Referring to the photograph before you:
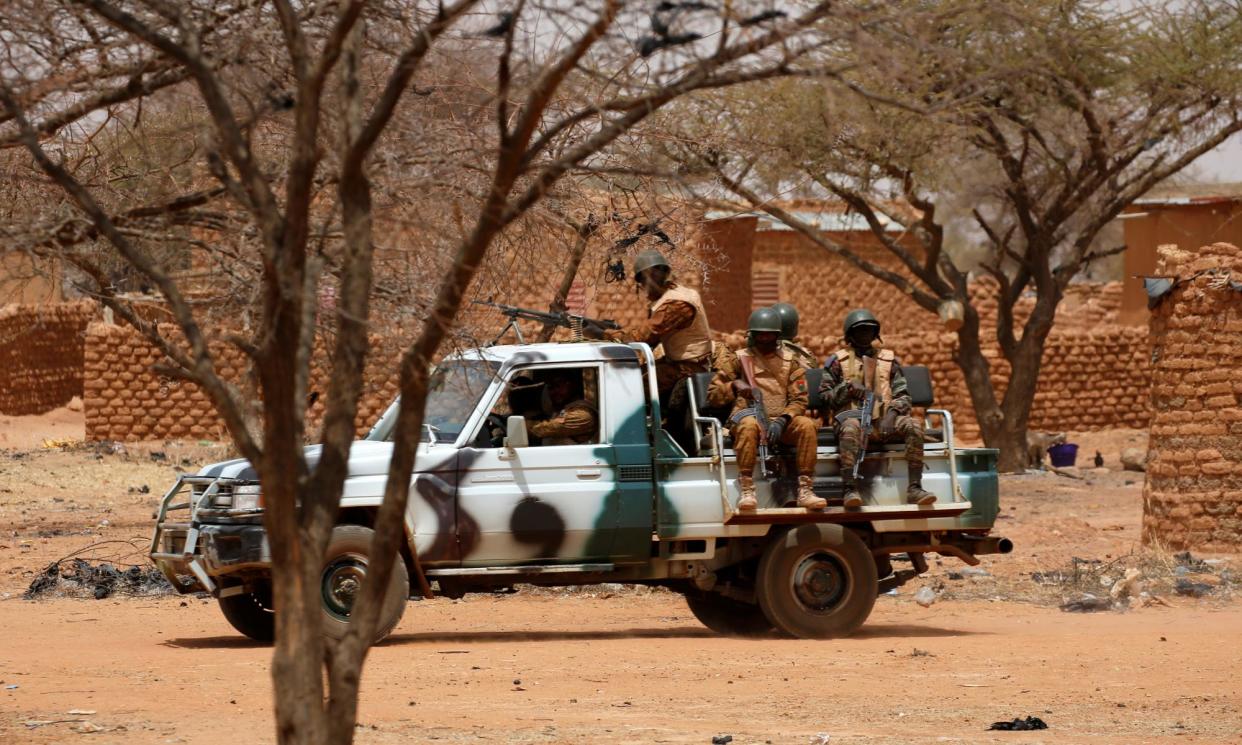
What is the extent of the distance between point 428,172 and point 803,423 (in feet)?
16.4

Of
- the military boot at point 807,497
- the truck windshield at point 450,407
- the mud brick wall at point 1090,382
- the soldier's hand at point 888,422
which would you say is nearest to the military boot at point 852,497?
the military boot at point 807,497

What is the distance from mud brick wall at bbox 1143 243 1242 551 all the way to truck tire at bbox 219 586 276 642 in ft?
26.0

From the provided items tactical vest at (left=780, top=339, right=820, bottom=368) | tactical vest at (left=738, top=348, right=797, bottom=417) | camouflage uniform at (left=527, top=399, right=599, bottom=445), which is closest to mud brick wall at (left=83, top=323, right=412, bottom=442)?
tactical vest at (left=780, top=339, right=820, bottom=368)

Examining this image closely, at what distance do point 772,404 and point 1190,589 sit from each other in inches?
181

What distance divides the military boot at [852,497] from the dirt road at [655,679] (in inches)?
34.3

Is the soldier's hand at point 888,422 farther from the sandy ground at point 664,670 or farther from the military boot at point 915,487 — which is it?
the sandy ground at point 664,670

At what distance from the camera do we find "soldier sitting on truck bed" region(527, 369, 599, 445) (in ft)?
34.3

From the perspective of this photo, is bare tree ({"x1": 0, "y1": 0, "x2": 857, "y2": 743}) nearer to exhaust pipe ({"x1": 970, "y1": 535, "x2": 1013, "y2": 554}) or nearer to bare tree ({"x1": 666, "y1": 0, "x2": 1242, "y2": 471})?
exhaust pipe ({"x1": 970, "y1": 535, "x2": 1013, "y2": 554})

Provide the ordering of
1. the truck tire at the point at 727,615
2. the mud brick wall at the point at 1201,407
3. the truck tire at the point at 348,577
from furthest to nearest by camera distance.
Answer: the mud brick wall at the point at 1201,407 < the truck tire at the point at 727,615 < the truck tire at the point at 348,577

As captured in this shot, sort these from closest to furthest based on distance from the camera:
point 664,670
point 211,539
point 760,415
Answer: point 664,670 < point 211,539 < point 760,415

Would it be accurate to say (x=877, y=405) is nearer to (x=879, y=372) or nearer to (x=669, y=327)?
(x=879, y=372)

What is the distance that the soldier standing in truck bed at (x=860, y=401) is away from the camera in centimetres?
1060

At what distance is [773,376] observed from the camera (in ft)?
35.2

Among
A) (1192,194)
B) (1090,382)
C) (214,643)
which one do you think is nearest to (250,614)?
(214,643)
